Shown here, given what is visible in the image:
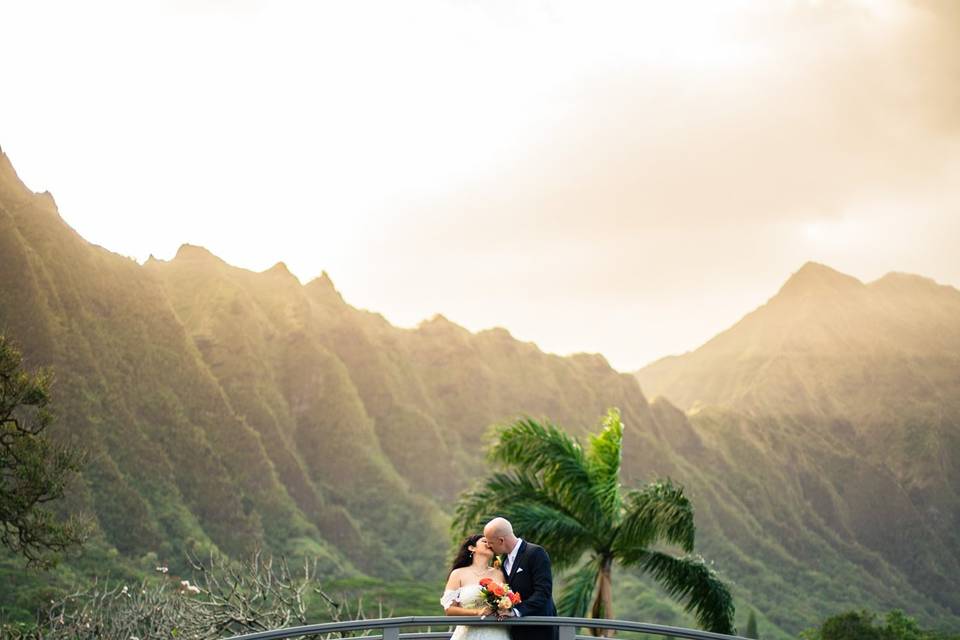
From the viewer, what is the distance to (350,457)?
283 feet

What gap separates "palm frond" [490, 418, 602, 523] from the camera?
19.3m

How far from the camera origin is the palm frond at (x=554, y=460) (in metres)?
19.3

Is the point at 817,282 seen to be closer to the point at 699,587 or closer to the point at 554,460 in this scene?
the point at 554,460

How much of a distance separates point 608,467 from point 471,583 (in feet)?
39.9

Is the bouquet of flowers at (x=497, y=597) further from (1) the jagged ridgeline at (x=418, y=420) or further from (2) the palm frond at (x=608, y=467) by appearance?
(1) the jagged ridgeline at (x=418, y=420)

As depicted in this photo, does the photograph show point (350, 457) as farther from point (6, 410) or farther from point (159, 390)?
point (6, 410)

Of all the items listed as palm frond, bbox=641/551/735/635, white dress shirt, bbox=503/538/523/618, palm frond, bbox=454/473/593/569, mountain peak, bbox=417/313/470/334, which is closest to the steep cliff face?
mountain peak, bbox=417/313/470/334

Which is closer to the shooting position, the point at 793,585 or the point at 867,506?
the point at 793,585

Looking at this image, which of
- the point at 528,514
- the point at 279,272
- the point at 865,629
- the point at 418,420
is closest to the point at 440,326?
the point at 418,420

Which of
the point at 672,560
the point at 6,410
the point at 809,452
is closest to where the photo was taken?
the point at 672,560

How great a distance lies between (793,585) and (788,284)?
59.3m

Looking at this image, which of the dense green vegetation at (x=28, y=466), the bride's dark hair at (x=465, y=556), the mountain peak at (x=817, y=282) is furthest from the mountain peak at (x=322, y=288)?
the bride's dark hair at (x=465, y=556)

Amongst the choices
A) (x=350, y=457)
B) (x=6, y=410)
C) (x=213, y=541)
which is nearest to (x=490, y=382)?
(x=350, y=457)

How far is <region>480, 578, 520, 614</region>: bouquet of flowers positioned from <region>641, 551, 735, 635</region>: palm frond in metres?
11.7
